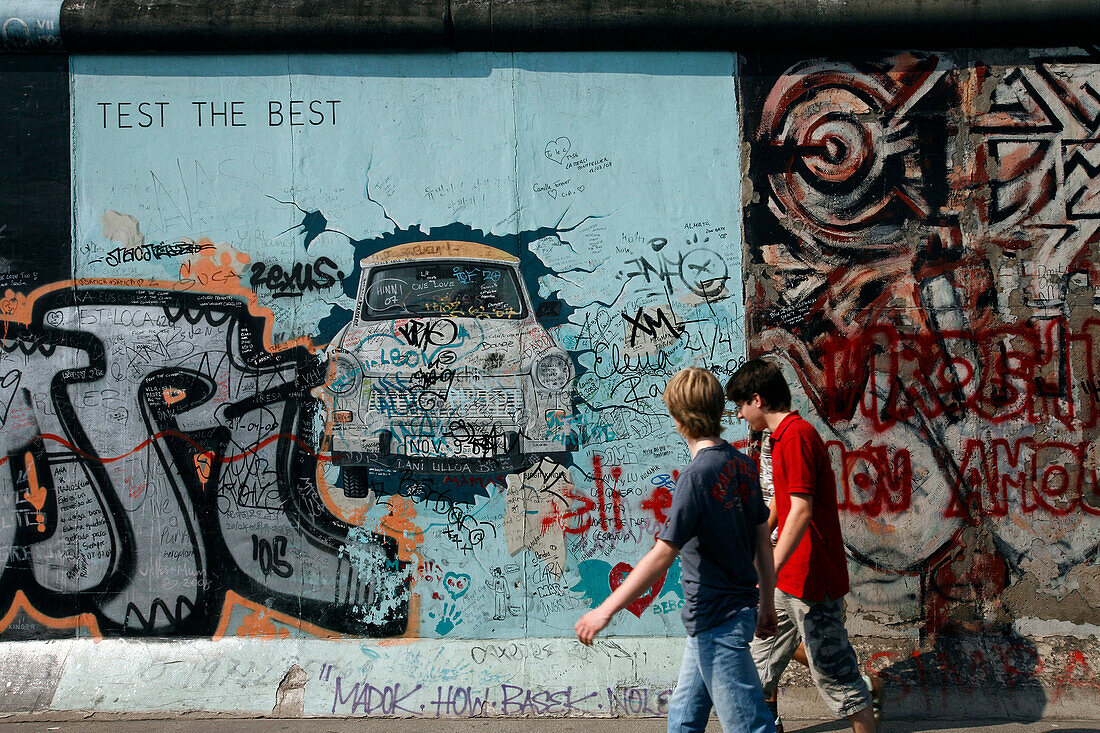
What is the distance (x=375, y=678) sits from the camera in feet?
14.8

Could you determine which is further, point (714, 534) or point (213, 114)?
Answer: point (213, 114)

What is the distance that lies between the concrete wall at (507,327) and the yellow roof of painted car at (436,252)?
0.07 feet

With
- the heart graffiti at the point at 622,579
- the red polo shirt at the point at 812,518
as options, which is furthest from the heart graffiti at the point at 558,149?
the heart graffiti at the point at 622,579

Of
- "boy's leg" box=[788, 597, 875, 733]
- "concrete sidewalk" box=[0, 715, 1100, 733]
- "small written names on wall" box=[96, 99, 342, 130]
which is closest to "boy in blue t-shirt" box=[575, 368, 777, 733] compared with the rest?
"boy's leg" box=[788, 597, 875, 733]

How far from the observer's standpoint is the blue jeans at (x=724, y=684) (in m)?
2.80

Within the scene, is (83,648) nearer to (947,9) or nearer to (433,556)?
(433,556)

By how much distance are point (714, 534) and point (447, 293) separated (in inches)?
103

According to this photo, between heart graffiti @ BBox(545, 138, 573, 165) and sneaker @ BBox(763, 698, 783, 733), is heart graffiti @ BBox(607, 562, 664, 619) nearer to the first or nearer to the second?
sneaker @ BBox(763, 698, 783, 733)

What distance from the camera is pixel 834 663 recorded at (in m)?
3.47

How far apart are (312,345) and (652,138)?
8.29 ft

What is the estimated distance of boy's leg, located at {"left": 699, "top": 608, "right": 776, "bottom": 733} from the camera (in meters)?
2.79

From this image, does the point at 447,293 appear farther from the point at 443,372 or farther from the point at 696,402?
the point at 696,402

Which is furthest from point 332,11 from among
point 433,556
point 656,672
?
point 656,672

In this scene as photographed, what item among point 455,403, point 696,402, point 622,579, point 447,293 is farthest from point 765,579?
point 447,293
